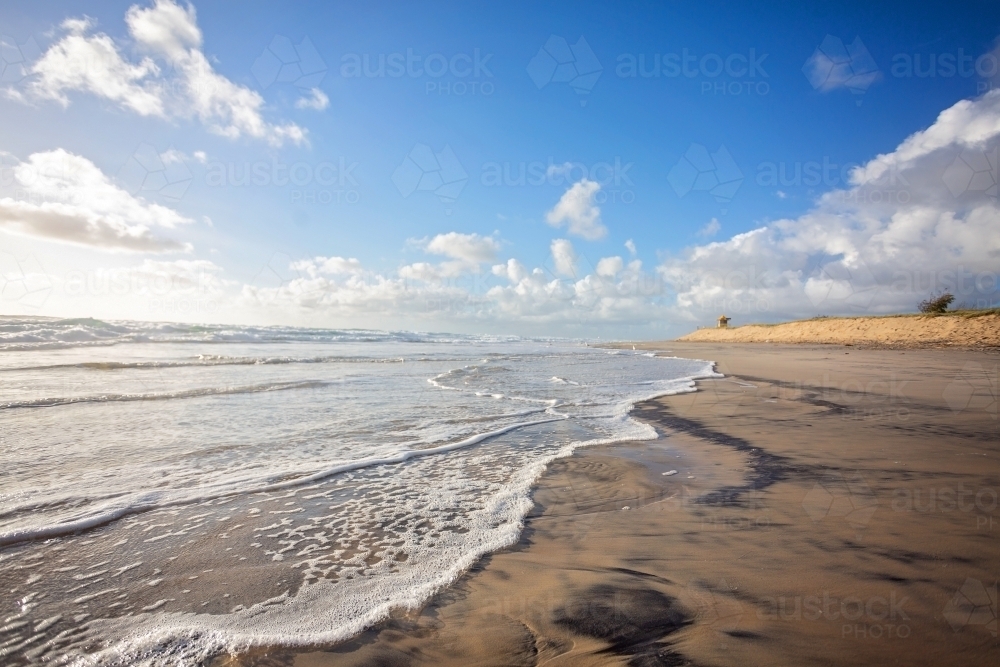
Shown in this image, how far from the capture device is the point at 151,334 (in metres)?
28.7

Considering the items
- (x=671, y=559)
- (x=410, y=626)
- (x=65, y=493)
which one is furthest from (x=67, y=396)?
(x=671, y=559)

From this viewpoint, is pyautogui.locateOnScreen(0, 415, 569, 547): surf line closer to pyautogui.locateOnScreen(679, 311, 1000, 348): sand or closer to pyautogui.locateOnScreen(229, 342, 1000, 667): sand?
pyautogui.locateOnScreen(229, 342, 1000, 667): sand

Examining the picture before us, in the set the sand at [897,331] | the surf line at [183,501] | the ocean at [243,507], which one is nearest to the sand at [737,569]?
the ocean at [243,507]

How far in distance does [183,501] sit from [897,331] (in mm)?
35076

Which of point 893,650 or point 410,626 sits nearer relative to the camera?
point 893,650

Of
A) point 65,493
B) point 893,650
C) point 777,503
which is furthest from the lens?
point 65,493

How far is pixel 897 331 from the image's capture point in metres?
26.6

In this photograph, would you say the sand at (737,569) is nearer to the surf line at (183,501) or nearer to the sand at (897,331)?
the surf line at (183,501)

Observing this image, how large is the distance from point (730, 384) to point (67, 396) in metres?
13.4

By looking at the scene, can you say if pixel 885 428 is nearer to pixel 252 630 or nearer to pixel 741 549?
pixel 741 549

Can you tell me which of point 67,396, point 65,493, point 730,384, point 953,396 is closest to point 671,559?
point 65,493

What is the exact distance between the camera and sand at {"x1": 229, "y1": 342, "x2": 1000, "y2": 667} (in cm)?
176

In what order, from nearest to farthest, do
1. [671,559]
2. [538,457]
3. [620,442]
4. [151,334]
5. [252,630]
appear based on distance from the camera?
[252,630]
[671,559]
[538,457]
[620,442]
[151,334]

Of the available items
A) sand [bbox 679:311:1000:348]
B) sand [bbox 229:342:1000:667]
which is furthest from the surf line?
sand [bbox 679:311:1000:348]
